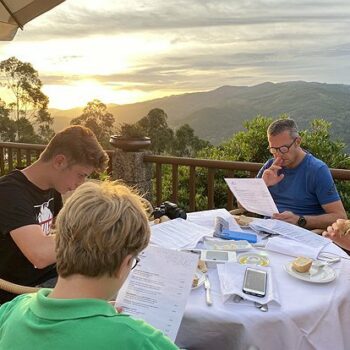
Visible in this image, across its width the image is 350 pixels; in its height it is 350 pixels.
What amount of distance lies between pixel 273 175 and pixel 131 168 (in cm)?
154

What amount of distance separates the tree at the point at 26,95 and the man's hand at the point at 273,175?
215 inches

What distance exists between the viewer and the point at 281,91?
6.54m

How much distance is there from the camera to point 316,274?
1.65 meters

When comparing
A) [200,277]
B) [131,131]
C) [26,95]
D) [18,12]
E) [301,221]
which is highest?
[18,12]

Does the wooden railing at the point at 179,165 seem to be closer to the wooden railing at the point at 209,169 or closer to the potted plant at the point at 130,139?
the wooden railing at the point at 209,169

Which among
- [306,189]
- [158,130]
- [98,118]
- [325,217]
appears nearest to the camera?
[325,217]

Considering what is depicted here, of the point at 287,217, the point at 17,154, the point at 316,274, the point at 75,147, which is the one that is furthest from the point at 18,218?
the point at 17,154

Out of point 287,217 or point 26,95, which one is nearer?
point 287,217

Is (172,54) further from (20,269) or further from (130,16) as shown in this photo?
(20,269)

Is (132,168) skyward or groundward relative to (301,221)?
skyward

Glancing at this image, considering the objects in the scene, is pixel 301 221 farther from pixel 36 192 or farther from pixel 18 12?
pixel 18 12

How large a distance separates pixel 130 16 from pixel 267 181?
3.01m

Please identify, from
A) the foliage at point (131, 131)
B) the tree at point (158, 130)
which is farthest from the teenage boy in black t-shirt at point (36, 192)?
the tree at point (158, 130)

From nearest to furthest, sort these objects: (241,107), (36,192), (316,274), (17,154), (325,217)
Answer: (316,274) < (36,192) < (325,217) < (17,154) < (241,107)
